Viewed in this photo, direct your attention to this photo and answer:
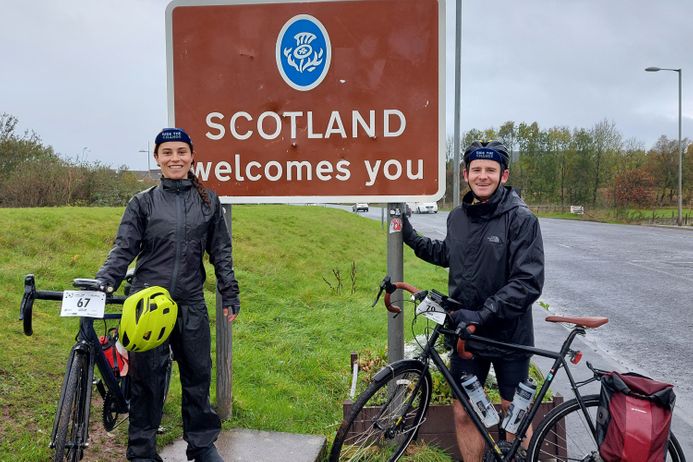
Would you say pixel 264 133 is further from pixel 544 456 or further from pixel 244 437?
pixel 544 456

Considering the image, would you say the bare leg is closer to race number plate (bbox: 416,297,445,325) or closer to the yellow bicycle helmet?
race number plate (bbox: 416,297,445,325)

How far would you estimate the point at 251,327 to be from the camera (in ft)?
21.3

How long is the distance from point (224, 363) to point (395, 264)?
4.47 feet

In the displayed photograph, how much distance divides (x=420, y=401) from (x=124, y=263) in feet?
5.95

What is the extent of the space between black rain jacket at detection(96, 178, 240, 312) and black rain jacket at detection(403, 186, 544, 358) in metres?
1.37

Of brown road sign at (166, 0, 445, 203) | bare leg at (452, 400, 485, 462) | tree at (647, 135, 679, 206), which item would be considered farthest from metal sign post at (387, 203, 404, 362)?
tree at (647, 135, 679, 206)

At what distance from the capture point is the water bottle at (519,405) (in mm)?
3021

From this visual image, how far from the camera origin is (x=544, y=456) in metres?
3.13

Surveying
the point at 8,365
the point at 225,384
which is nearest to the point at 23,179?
the point at 8,365

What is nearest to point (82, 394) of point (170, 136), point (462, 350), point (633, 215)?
point (170, 136)

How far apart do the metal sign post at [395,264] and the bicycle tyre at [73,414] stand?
1.74 m

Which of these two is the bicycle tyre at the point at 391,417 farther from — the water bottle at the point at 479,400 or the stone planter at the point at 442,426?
the water bottle at the point at 479,400

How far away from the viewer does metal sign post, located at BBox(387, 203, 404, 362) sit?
3496mm

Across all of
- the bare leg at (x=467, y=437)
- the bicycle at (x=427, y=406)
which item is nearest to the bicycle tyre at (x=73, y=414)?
the bicycle at (x=427, y=406)
